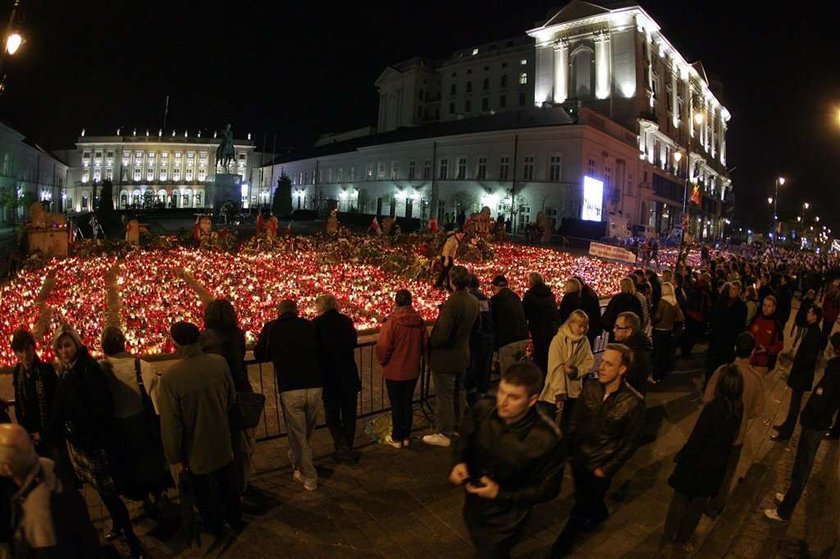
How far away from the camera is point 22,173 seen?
72.7 meters

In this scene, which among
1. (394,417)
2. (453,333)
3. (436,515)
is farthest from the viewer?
(394,417)

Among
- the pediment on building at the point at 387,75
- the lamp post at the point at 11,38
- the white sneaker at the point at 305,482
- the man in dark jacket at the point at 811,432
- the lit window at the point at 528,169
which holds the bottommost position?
the white sneaker at the point at 305,482

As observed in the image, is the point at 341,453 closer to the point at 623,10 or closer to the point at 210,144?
the point at 623,10

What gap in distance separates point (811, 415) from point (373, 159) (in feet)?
222

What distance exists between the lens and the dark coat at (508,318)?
7855 millimetres

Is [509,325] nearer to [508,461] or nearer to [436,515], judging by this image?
[436,515]

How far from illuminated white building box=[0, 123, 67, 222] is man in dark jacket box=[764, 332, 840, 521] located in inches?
2662

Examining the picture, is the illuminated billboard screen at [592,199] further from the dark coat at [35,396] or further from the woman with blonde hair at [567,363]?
the dark coat at [35,396]

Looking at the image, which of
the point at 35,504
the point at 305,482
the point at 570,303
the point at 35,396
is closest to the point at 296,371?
the point at 305,482

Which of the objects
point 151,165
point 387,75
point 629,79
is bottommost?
point 151,165

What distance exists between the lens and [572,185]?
49.4 m

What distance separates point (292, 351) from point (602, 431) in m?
3.03

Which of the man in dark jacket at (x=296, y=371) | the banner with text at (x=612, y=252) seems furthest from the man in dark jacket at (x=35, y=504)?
the banner with text at (x=612, y=252)

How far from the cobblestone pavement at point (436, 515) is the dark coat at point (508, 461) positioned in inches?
64.4
